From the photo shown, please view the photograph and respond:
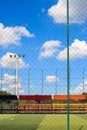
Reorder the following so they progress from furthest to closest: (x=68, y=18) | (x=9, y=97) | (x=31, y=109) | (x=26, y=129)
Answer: (x=9, y=97)
(x=31, y=109)
(x=26, y=129)
(x=68, y=18)

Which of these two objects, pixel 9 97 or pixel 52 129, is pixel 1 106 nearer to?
pixel 9 97

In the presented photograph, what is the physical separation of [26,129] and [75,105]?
69.6 feet

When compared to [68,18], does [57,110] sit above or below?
below

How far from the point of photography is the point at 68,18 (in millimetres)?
12922

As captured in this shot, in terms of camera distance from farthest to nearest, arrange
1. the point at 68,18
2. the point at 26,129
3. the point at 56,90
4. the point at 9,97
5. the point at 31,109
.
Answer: the point at 9,97 → the point at 31,109 → the point at 56,90 → the point at 26,129 → the point at 68,18

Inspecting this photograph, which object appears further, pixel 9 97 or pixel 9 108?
pixel 9 97

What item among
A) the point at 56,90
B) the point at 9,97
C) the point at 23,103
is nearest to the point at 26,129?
the point at 56,90

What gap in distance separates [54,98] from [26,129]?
2029cm

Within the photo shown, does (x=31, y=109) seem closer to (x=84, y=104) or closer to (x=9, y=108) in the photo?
(x=9, y=108)

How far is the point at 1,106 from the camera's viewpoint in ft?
119

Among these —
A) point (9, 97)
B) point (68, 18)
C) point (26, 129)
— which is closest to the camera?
point (68, 18)

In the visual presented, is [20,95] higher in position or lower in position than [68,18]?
lower

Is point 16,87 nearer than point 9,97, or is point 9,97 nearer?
point 16,87

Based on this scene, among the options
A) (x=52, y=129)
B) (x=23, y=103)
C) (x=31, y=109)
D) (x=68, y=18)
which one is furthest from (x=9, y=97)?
(x=68, y=18)
